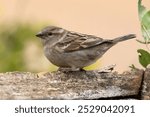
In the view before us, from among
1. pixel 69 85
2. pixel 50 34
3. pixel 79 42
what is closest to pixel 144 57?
pixel 69 85

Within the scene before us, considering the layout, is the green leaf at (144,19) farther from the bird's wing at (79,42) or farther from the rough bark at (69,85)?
the bird's wing at (79,42)

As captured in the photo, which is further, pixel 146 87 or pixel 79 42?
pixel 79 42

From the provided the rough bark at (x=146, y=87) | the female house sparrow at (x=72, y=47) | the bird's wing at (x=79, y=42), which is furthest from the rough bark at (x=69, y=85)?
the bird's wing at (x=79, y=42)

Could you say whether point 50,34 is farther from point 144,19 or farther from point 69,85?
point 69,85

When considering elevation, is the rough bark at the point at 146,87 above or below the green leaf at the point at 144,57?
below

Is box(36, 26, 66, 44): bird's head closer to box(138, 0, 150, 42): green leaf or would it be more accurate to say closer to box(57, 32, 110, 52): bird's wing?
box(57, 32, 110, 52): bird's wing
